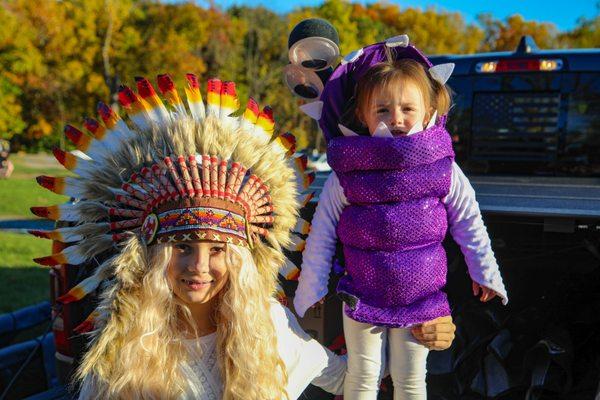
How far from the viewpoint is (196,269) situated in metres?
1.97

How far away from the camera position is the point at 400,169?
2260mm

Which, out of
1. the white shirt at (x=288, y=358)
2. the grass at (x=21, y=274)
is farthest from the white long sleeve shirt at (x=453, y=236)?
the grass at (x=21, y=274)

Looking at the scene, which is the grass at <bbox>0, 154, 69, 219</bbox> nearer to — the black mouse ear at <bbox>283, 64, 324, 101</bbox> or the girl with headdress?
the black mouse ear at <bbox>283, 64, 324, 101</bbox>

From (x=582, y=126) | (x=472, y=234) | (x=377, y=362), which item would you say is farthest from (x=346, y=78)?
(x=582, y=126)

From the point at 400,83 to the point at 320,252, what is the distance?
705 millimetres

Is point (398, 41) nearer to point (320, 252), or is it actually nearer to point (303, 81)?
point (303, 81)

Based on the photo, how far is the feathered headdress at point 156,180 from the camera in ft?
6.21

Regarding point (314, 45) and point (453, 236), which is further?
point (314, 45)

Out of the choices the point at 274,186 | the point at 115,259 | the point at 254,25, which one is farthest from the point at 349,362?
the point at 254,25

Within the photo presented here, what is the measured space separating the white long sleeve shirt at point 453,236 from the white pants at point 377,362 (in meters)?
0.21

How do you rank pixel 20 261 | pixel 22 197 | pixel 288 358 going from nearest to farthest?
pixel 288 358 → pixel 20 261 → pixel 22 197

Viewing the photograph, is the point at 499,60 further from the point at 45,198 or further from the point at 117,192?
the point at 45,198

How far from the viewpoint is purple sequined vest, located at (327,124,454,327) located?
2.25 meters

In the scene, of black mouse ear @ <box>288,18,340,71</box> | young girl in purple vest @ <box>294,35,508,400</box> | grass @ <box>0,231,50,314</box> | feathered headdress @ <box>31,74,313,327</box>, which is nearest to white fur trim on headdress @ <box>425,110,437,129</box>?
young girl in purple vest @ <box>294,35,508,400</box>
